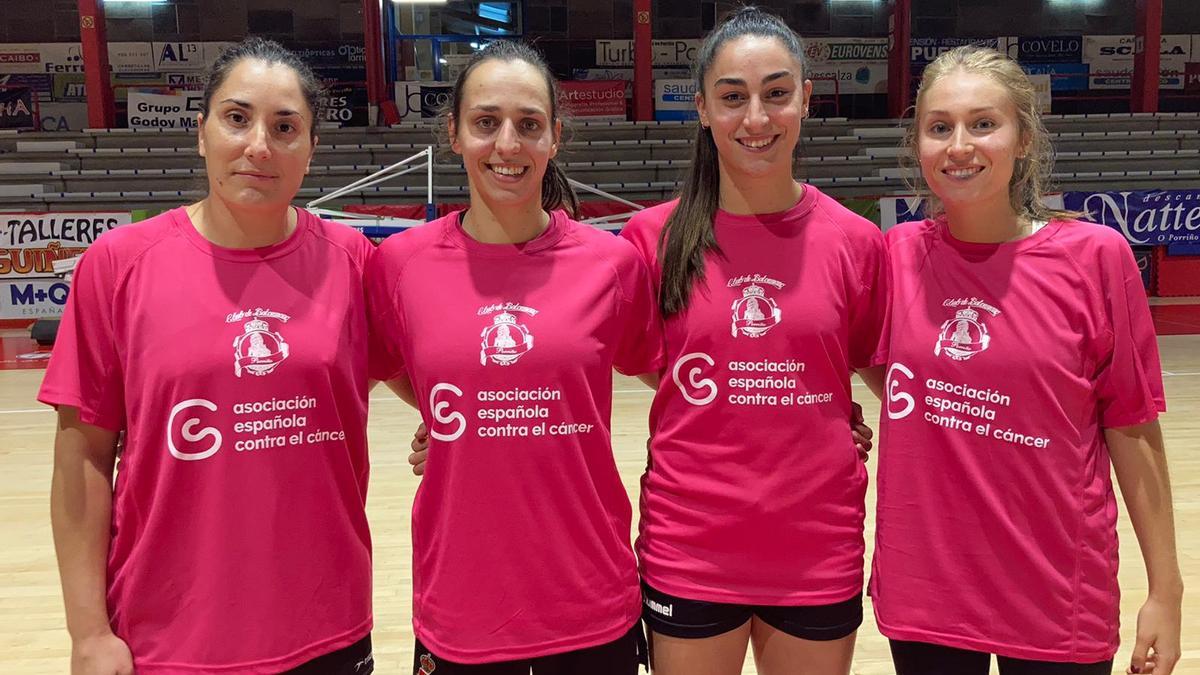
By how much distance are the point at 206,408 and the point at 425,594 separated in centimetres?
45

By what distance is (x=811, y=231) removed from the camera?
5.40ft

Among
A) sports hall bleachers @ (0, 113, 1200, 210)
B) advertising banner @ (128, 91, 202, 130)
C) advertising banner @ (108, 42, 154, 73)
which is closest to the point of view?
sports hall bleachers @ (0, 113, 1200, 210)

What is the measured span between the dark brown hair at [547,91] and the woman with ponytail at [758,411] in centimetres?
23

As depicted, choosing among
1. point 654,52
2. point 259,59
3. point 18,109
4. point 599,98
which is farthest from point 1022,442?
point 18,109

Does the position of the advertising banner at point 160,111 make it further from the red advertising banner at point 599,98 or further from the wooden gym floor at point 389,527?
the wooden gym floor at point 389,527

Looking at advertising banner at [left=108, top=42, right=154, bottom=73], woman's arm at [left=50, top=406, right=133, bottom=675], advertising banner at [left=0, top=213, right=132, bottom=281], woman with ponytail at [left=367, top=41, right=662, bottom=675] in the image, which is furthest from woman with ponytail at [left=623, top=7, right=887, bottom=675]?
advertising banner at [left=108, top=42, right=154, bottom=73]

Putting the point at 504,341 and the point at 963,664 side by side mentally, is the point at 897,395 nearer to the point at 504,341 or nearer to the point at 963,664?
the point at 963,664

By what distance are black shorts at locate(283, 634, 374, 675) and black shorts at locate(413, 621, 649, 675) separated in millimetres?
85

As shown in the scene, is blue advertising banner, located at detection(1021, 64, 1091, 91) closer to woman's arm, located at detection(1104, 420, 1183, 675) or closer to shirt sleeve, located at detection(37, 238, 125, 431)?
woman's arm, located at detection(1104, 420, 1183, 675)

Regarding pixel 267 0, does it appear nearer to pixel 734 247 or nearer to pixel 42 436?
pixel 42 436

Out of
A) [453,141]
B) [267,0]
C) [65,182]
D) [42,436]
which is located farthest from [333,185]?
[453,141]

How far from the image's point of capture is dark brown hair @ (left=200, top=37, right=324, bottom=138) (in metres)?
1.44

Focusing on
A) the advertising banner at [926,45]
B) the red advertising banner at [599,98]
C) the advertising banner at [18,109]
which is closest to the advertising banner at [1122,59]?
the advertising banner at [926,45]

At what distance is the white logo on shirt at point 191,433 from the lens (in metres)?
1.35
